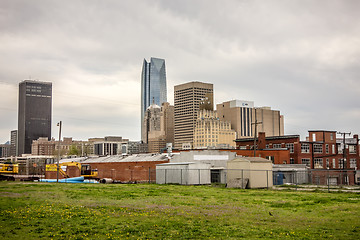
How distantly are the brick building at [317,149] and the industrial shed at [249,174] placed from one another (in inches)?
1545

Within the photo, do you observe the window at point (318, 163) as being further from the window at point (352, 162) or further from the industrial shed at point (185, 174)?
the industrial shed at point (185, 174)

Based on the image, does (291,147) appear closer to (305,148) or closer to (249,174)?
(305,148)

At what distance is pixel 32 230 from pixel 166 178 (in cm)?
4077

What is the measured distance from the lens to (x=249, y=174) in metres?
50.7

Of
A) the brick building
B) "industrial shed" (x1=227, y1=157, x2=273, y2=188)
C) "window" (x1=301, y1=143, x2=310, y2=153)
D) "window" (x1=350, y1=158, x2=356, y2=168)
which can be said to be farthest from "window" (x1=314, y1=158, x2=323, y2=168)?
"industrial shed" (x1=227, y1=157, x2=273, y2=188)

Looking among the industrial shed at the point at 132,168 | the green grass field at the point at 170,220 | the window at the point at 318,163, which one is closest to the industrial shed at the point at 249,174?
the industrial shed at the point at 132,168

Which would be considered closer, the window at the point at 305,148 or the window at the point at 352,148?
the window at the point at 305,148

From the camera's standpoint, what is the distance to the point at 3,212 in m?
22.2

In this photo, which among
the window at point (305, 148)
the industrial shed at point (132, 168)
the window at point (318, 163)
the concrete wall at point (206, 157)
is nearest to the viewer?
the concrete wall at point (206, 157)

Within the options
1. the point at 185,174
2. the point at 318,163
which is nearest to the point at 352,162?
the point at 318,163

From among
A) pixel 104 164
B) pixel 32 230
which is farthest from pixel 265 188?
pixel 104 164

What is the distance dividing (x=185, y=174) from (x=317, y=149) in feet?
173

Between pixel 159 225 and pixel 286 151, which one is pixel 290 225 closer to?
pixel 159 225

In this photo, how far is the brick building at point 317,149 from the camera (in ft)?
306
